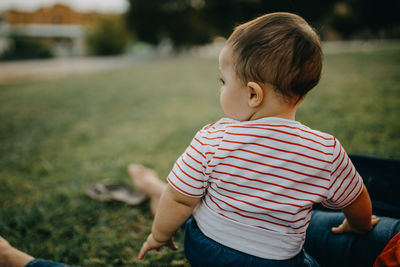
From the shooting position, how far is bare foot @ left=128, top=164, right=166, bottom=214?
1.78 metres

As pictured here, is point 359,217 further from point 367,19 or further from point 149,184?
point 367,19

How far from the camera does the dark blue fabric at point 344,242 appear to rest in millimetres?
1041

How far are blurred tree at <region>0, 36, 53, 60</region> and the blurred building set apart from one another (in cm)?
1436

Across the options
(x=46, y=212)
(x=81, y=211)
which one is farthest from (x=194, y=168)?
(x=46, y=212)

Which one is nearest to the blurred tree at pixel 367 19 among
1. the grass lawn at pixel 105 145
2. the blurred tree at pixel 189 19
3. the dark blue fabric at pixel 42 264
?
Result: the blurred tree at pixel 189 19

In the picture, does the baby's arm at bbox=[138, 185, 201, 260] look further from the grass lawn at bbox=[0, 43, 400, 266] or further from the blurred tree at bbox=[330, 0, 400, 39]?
the blurred tree at bbox=[330, 0, 400, 39]

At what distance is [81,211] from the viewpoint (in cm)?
190

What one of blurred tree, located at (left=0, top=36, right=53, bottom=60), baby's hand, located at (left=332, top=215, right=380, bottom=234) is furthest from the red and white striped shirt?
blurred tree, located at (left=0, top=36, right=53, bottom=60)

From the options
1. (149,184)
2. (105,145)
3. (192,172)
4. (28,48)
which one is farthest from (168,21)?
(192,172)

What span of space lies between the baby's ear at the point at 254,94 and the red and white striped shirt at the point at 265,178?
54 mm

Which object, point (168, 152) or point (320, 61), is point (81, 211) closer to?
point (168, 152)

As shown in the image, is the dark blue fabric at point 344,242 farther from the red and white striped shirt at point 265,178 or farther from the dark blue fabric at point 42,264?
the dark blue fabric at point 42,264

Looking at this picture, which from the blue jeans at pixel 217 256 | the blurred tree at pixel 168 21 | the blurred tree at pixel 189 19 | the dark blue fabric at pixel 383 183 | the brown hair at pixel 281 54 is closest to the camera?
the brown hair at pixel 281 54

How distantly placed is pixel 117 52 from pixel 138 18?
17.0ft
